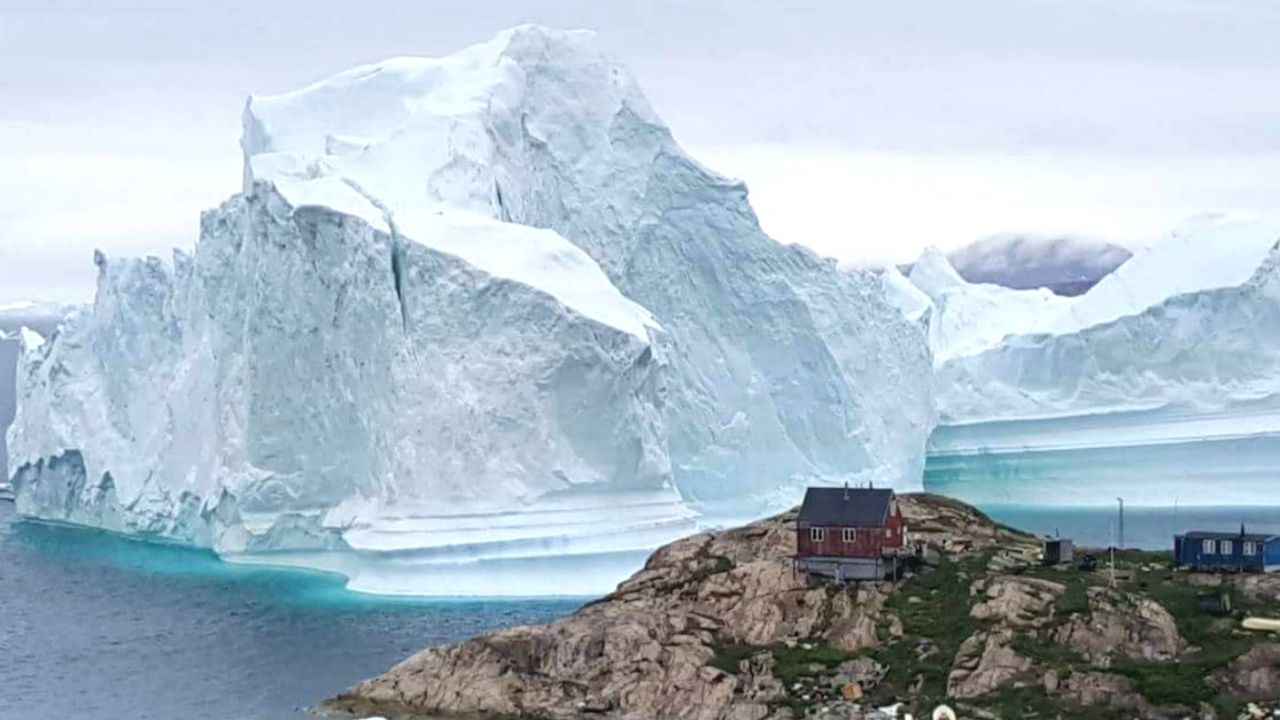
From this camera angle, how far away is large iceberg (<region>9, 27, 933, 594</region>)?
44500mm

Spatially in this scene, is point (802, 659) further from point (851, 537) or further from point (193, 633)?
point (193, 633)

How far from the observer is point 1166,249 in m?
65.2

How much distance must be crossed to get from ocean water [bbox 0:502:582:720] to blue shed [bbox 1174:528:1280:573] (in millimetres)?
13287

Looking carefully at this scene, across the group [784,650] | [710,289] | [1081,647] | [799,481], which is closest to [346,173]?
[710,289]

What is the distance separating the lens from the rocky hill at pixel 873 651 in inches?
1075

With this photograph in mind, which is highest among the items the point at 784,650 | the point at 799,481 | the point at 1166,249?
the point at 1166,249

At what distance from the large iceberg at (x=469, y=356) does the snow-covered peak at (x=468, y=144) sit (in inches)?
3.2

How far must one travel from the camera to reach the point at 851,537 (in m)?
31.8

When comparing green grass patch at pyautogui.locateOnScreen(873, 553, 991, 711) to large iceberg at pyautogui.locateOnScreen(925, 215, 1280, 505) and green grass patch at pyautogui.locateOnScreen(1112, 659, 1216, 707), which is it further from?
large iceberg at pyautogui.locateOnScreen(925, 215, 1280, 505)

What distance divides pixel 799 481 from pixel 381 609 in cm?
1623

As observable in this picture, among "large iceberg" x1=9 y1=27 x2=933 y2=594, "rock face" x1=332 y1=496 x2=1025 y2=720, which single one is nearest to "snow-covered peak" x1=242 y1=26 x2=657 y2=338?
"large iceberg" x1=9 y1=27 x2=933 y2=594

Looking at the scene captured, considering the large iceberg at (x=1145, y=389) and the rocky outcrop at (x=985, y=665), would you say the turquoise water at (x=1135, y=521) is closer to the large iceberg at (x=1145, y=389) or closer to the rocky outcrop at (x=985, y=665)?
the large iceberg at (x=1145, y=389)

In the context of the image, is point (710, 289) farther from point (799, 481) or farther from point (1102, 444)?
point (1102, 444)

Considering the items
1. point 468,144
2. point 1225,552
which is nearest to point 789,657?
point 1225,552
